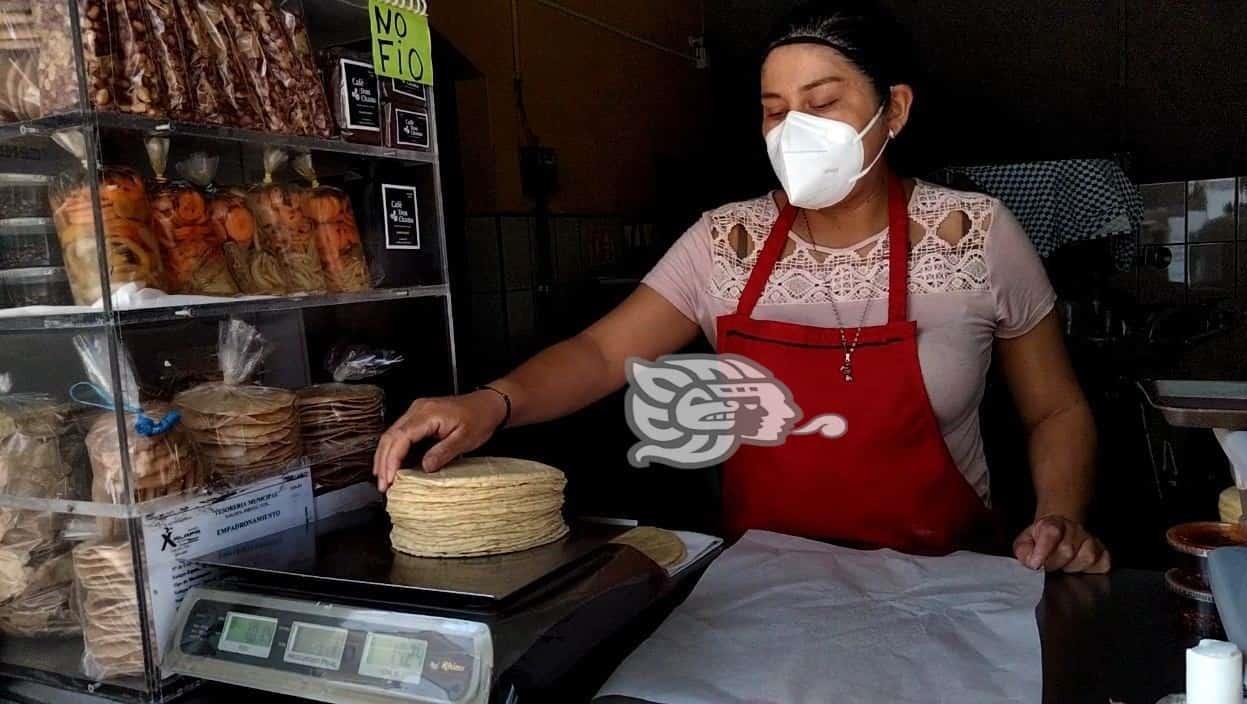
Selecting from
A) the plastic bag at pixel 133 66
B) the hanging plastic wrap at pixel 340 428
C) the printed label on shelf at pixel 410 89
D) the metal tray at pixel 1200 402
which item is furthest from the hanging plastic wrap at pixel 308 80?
the metal tray at pixel 1200 402

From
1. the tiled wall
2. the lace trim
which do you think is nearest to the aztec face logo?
the lace trim

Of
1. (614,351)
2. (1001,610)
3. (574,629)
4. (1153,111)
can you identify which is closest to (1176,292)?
(1153,111)

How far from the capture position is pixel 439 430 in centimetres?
118

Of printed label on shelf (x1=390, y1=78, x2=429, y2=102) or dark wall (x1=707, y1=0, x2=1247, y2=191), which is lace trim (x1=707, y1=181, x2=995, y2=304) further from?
dark wall (x1=707, y1=0, x2=1247, y2=191)

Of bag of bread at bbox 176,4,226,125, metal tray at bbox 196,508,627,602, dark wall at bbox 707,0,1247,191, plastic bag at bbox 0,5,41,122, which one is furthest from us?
dark wall at bbox 707,0,1247,191

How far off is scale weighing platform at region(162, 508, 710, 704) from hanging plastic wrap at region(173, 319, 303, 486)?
0.33 feet

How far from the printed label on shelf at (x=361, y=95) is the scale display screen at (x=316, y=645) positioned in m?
0.67

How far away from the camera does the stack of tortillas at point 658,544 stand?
1.07 m

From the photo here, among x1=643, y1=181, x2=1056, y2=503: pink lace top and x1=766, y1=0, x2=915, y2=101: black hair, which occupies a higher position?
x1=766, y1=0, x2=915, y2=101: black hair

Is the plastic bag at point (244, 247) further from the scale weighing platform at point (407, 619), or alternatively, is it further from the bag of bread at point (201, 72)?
the scale weighing platform at point (407, 619)

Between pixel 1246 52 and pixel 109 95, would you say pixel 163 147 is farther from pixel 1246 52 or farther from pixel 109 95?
pixel 1246 52

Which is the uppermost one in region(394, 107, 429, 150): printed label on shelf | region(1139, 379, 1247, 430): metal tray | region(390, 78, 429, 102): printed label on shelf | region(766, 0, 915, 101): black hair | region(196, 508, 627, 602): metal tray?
region(766, 0, 915, 101): black hair

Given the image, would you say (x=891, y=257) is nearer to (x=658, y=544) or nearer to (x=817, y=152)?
(x=817, y=152)

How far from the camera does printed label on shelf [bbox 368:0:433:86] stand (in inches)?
49.9
